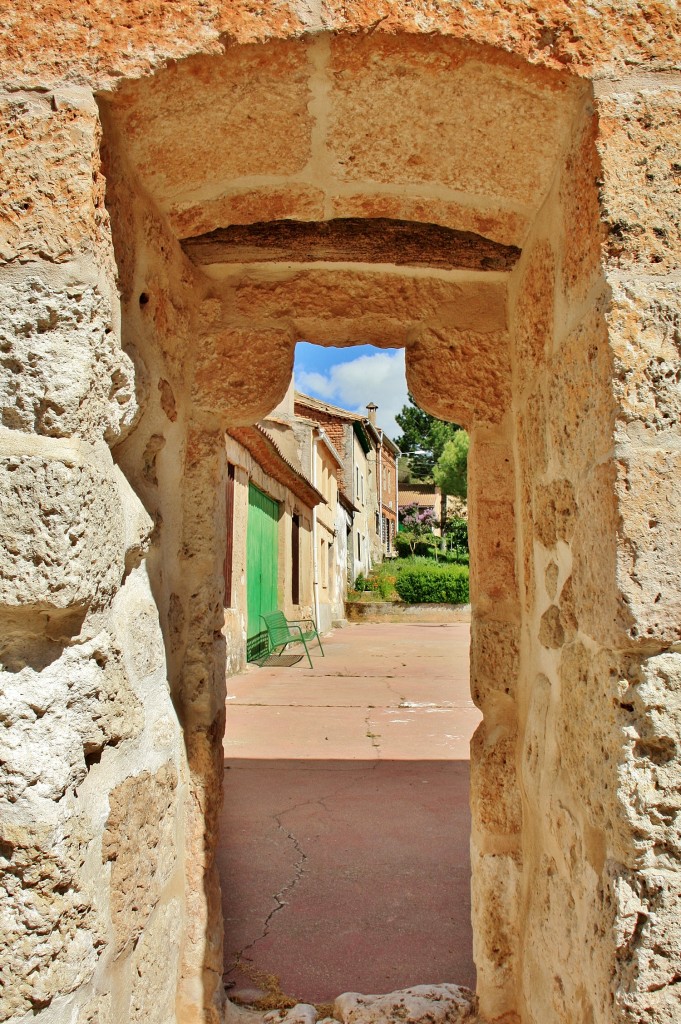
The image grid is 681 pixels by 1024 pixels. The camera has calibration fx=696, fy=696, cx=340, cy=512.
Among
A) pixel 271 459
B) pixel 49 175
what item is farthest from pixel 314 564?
pixel 49 175

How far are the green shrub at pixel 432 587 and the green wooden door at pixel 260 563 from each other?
1017 centimetres

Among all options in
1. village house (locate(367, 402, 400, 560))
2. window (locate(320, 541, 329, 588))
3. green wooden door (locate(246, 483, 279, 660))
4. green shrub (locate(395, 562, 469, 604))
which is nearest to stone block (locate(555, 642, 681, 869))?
green wooden door (locate(246, 483, 279, 660))

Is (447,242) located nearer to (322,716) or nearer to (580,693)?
(580,693)

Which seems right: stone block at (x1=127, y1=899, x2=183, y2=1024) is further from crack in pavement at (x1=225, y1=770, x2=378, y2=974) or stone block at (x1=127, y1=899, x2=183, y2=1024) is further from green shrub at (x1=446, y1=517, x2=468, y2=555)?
green shrub at (x1=446, y1=517, x2=468, y2=555)

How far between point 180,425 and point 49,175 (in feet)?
2.39

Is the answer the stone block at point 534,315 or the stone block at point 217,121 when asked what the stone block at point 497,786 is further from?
the stone block at point 217,121

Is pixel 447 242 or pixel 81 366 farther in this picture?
pixel 447 242

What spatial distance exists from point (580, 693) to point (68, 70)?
139 cm

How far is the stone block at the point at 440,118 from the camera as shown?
1.19m

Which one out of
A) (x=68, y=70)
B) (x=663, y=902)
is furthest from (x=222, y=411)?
(x=663, y=902)

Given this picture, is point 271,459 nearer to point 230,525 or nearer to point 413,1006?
point 230,525

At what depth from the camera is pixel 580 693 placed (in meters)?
1.24

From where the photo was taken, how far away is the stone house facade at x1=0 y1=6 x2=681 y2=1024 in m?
1.04

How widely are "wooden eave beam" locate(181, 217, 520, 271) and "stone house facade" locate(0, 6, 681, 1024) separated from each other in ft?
0.03
